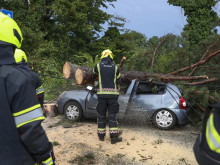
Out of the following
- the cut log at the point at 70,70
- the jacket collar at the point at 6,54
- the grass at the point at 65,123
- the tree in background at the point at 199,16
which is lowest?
the grass at the point at 65,123

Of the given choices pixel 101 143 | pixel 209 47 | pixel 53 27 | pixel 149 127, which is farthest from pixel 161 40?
pixel 53 27

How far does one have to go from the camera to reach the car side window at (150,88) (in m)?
6.06

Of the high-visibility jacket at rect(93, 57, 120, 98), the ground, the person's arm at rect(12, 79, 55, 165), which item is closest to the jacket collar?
the person's arm at rect(12, 79, 55, 165)

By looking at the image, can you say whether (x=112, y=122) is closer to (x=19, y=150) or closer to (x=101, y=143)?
(x=101, y=143)

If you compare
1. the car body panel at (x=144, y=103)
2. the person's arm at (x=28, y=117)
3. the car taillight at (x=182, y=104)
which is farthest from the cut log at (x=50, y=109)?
the person's arm at (x=28, y=117)

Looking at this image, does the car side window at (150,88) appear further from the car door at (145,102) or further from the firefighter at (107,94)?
the firefighter at (107,94)

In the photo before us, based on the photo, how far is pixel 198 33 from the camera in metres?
14.4

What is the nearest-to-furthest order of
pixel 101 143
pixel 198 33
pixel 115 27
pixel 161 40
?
pixel 101 143
pixel 161 40
pixel 198 33
pixel 115 27

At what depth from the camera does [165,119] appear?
574 centimetres

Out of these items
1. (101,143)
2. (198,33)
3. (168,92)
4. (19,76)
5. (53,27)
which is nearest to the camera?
(19,76)

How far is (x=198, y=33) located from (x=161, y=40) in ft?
26.0

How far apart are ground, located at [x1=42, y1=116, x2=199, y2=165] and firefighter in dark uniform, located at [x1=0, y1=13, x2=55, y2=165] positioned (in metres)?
2.51

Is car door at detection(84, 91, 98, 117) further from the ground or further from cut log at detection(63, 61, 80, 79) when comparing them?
cut log at detection(63, 61, 80, 79)

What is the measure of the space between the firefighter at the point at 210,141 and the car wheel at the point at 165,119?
4620 mm
